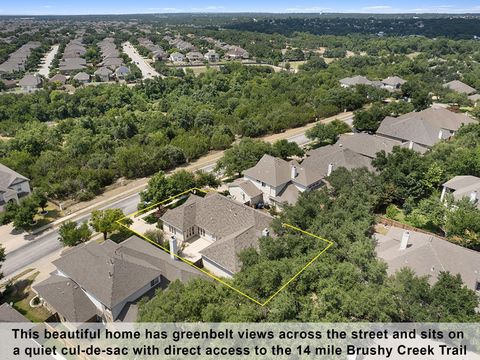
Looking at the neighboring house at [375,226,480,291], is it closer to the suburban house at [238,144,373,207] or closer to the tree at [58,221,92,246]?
the suburban house at [238,144,373,207]

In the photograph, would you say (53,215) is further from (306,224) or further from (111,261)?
(306,224)

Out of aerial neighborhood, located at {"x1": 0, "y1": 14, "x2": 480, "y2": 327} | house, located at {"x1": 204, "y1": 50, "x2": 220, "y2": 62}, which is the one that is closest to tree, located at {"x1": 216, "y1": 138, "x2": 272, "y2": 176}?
aerial neighborhood, located at {"x1": 0, "y1": 14, "x2": 480, "y2": 327}

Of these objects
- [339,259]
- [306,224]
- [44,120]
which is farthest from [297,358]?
[44,120]

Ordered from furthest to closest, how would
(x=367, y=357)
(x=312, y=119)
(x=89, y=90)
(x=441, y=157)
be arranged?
(x=89, y=90), (x=312, y=119), (x=441, y=157), (x=367, y=357)

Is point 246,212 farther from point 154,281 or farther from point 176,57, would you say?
point 176,57

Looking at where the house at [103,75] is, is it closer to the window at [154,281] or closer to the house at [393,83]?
the house at [393,83]
